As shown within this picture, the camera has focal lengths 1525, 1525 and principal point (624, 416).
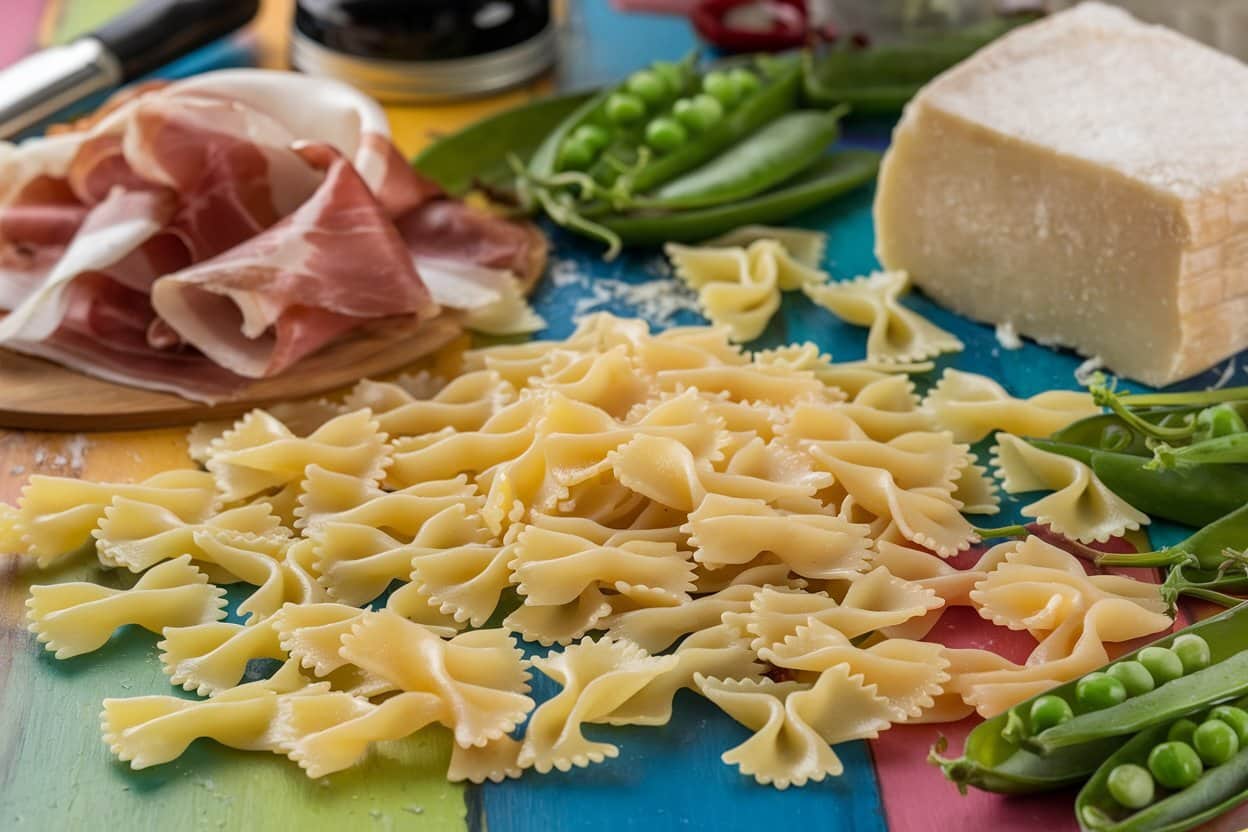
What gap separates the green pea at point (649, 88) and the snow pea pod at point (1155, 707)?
2.27 meters

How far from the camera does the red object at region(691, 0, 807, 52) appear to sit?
14.7ft

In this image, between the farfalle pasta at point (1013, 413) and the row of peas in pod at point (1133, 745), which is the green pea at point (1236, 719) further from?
the farfalle pasta at point (1013, 413)

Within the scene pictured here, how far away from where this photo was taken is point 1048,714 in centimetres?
213

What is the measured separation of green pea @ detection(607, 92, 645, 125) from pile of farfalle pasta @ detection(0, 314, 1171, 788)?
3.30 feet

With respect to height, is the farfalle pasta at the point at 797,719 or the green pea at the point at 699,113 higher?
the farfalle pasta at the point at 797,719

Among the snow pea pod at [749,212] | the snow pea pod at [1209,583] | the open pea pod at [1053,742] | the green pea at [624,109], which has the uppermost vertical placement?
the open pea pod at [1053,742]

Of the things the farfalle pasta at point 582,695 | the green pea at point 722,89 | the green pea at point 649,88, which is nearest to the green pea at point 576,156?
the green pea at point 649,88

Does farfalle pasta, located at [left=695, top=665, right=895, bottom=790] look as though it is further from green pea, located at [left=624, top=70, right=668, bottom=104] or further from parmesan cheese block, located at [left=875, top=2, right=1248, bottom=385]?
green pea, located at [left=624, top=70, right=668, bottom=104]

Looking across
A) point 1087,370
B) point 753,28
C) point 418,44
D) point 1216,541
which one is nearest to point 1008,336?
point 1087,370

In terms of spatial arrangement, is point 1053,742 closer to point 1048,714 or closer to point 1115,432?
point 1048,714

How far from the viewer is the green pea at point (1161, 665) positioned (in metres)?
2.22

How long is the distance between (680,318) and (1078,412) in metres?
0.93

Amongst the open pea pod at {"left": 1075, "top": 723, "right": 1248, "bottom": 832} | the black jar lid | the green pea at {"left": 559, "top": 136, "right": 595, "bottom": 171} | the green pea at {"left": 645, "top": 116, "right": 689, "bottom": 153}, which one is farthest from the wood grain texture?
the open pea pod at {"left": 1075, "top": 723, "right": 1248, "bottom": 832}

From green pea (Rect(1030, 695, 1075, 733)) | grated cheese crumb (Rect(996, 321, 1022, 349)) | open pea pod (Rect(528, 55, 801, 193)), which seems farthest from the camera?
open pea pod (Rect(528, 55, 801, 193))
